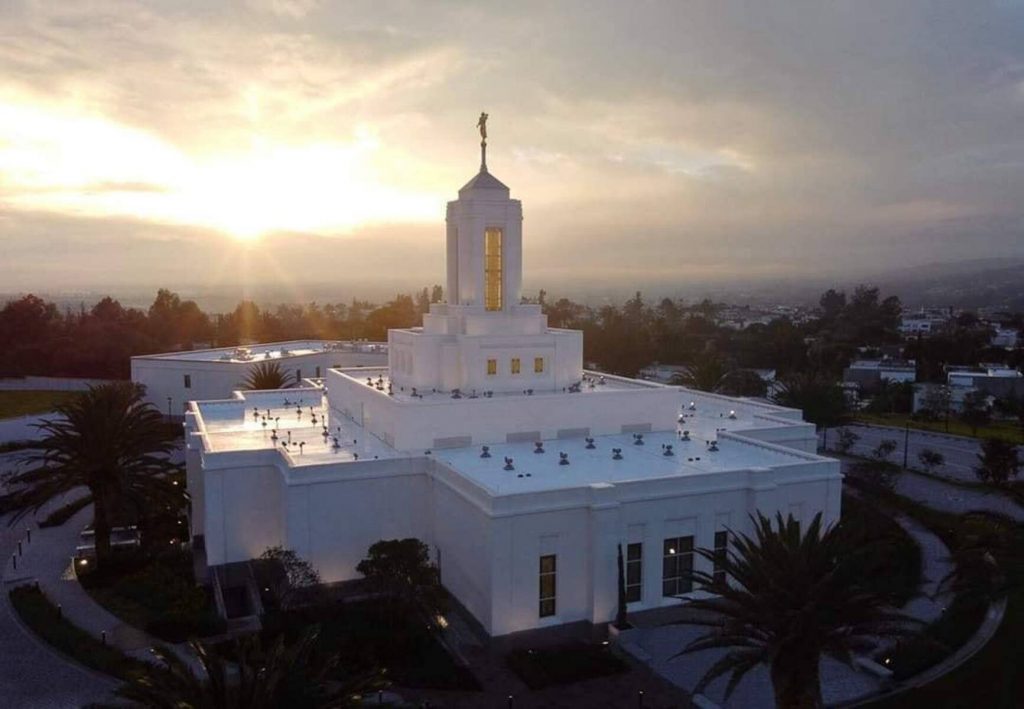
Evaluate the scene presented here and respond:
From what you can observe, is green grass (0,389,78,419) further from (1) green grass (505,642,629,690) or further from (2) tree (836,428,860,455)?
(2) tree (836,428,860,455)

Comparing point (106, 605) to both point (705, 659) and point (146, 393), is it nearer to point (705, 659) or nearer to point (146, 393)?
point (705, 659)

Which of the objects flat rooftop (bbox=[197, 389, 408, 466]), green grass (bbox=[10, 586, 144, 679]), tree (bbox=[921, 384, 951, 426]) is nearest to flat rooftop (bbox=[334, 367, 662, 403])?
flat rooftop (bbox=[197, 389, 408, 466])

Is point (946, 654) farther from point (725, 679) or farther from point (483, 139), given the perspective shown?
point (483, 139)

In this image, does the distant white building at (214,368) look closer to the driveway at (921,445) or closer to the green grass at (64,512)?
the green grass at (64,512)

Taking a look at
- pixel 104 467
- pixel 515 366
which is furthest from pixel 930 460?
pixel 104 467

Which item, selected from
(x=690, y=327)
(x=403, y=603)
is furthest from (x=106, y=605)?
(x=690, y=327)

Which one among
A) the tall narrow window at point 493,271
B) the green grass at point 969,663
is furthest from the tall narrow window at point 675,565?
the tall narrow window at point 493,271

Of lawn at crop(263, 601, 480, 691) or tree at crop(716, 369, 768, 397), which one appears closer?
lawn at crop(263, 601, 480, 691)

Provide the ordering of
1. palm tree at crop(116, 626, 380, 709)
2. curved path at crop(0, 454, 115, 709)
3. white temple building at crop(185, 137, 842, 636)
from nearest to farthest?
palm tree at crop(116, 626, 380, 709) < curved path at crop(0, 454, 115, 709) < white temple building at crop(185, 137, 842, 636)
